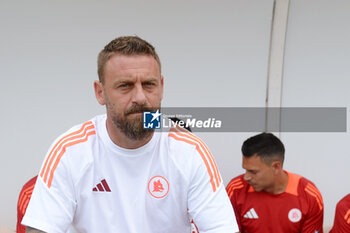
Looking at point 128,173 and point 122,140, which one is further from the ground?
point 122,140

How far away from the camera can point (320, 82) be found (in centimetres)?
361

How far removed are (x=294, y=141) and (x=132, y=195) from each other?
2.51 m

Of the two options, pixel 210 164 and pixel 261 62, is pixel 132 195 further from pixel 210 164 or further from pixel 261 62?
pixel 261 62

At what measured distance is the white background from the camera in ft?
10.8

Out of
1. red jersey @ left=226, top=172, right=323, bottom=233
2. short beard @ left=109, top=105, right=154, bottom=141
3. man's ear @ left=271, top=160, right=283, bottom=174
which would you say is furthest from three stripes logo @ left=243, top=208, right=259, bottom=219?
short beard @ left=109, top=105, right=154, bottom=141

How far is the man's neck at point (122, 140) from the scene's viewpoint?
4.91 ft

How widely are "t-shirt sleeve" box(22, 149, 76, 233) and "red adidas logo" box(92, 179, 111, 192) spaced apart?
9 cm

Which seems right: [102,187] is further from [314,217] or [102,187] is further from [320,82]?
[320,82]

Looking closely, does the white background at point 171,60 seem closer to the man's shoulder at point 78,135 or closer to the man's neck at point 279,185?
the man's neck at point 279,185

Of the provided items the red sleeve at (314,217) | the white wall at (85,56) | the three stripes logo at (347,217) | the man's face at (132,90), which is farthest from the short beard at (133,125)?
the white wall at (85,56)

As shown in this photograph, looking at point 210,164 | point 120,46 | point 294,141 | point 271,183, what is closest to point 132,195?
point 210,164

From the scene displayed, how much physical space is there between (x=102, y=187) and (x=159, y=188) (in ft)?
0.69

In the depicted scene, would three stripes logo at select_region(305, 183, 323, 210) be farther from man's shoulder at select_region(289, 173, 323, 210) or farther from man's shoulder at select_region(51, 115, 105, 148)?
man's shoulder at select_region(51, 115, 105, 148)

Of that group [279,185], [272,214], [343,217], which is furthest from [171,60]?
[343,217]
